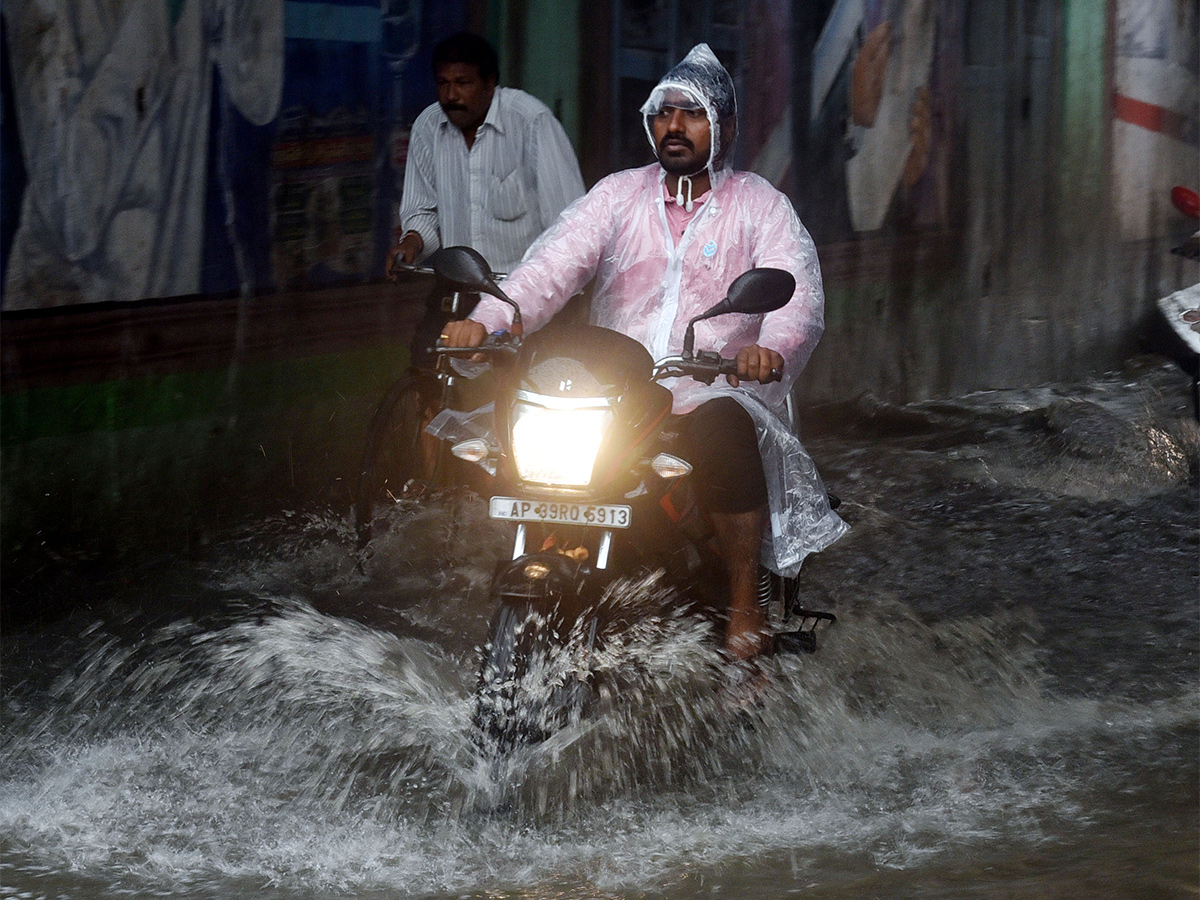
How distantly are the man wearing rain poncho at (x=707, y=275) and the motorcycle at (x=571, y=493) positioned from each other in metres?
0.37

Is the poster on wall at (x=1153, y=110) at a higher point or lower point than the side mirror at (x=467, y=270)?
higher

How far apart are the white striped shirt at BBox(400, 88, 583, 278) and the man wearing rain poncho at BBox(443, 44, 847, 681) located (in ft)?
5.52

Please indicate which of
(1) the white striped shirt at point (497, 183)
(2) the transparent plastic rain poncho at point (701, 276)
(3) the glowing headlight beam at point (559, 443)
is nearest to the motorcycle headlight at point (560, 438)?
(3) the glowing headlight beam at point (559, 443)

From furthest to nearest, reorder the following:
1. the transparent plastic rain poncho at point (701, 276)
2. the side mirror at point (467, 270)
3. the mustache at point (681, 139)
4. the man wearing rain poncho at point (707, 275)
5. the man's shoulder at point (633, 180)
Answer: the man's shoulder at point (633, 180) < the mustache at point (681, 139) < the transparent plastic rain poncho at point (701, 276) < the man wearing rain poncho at point (707, 275) < the side mirror at point (467, 270)

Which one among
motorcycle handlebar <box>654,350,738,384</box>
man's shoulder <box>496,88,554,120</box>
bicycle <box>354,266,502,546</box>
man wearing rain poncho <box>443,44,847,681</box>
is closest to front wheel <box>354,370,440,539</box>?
bicycle <box>354,266,502,546</box>

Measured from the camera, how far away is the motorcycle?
3580 millimetres

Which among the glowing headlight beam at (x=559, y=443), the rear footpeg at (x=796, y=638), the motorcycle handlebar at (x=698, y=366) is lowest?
the rear footpeg at (x=796, y=638)

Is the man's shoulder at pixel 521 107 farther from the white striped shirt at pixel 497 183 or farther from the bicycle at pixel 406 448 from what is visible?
the bicycle at pixel 406 448

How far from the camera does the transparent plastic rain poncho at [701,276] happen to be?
14.0 ft

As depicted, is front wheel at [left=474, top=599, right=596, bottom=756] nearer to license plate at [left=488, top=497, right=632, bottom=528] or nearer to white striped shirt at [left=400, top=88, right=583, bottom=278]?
license plate at [left=488, top=497, right=632, bottom=528]

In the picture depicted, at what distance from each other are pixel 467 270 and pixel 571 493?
0.66 meters

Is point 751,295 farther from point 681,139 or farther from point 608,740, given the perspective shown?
point 608,740

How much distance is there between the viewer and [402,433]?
230 inches

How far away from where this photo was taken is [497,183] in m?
6.26
